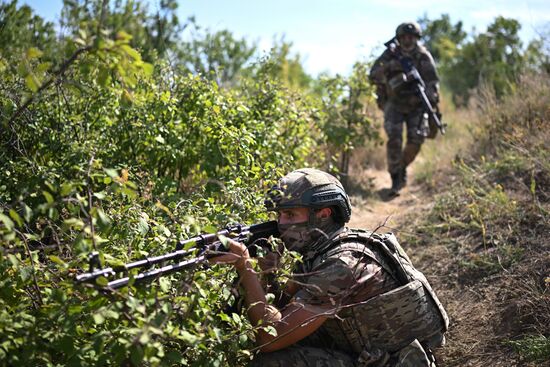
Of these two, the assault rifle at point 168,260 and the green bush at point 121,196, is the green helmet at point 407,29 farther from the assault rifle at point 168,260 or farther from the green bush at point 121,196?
the assault rifle at point 168,260

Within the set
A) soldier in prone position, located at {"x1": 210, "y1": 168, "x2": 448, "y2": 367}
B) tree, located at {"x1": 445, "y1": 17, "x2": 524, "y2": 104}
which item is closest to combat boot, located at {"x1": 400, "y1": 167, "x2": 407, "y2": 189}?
tree, located at {"x1": 445, "y1": 17, "x2": 524, "y2": 104}

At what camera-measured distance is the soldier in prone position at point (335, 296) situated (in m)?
3.24

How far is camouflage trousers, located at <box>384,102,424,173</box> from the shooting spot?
8.73 meters

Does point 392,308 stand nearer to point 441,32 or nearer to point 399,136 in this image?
point 399,136

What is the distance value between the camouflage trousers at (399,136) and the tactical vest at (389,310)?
5.32m

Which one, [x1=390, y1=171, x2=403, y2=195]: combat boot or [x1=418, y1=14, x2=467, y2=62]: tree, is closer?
[x1=390, y1=171, x2=403, y2=195]: combat boot

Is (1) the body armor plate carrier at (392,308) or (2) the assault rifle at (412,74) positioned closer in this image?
(1) the body armor plate carrier at (392,308)

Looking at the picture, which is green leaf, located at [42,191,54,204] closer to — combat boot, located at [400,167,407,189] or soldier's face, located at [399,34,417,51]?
combat boot, located at [400,167,407,189]

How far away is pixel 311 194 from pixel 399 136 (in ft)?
18.2

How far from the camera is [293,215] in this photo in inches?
144

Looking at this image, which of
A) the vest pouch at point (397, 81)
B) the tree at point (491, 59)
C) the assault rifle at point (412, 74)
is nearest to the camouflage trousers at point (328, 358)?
the vest pouch at point (397, 81)

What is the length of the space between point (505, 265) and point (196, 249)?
2914 mm

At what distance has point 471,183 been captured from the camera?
6.84 metres

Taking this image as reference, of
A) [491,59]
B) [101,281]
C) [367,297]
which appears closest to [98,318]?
[101,281]
